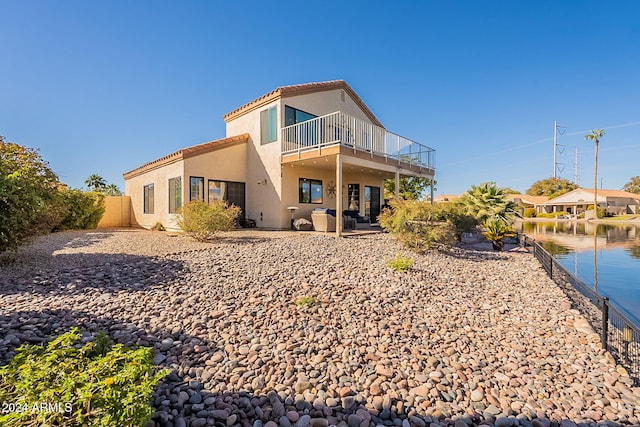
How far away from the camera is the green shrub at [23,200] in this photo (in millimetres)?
5312

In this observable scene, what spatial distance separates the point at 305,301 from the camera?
4648 mm

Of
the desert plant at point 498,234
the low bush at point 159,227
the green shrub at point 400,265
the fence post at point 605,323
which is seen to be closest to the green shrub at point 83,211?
the low bush at point 159,227

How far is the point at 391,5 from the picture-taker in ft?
36.8

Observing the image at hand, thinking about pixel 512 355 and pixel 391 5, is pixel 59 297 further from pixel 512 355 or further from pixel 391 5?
pixel 391 5

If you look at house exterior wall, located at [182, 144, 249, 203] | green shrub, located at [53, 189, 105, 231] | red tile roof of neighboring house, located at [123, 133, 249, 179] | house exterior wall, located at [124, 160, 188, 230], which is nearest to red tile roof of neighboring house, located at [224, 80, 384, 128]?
red tile roof of neighboring house, located at [123, 133, 249, 179]

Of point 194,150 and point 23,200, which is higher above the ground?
point 194,150

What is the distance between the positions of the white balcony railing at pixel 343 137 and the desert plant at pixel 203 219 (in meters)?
4.30

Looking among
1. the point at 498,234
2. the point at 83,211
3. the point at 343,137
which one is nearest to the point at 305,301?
the point at 343,137

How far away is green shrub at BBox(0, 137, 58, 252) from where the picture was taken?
5312 millimetres

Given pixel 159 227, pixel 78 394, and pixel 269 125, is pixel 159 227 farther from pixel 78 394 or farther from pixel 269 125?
pixel 78 394

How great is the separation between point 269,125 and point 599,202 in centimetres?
5640

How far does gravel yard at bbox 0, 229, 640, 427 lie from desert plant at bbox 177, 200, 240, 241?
6.01 ft

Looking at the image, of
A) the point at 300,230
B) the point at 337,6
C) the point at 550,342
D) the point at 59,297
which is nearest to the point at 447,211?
the point at 300,230

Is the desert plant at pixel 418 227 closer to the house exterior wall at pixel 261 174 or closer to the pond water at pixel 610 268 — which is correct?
the pond water at pixel 610 268
